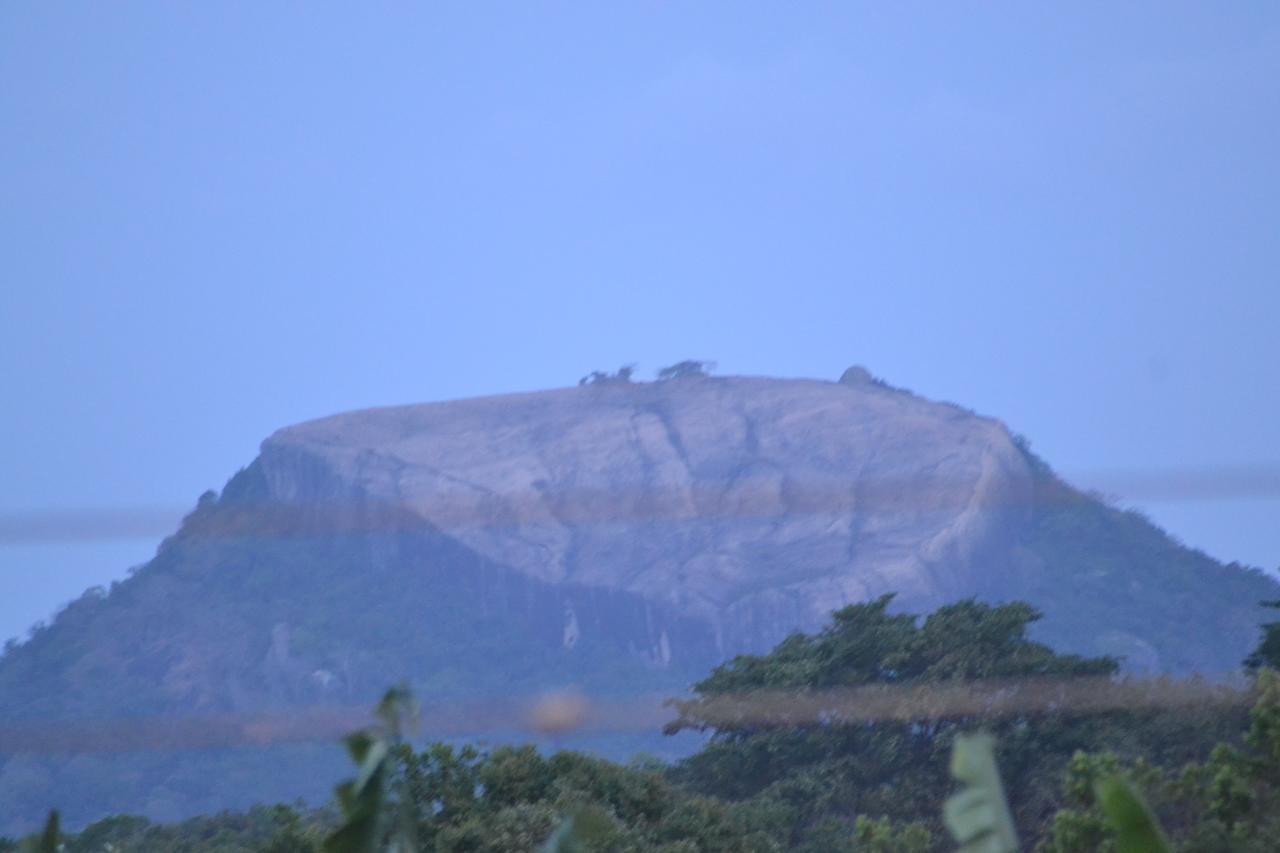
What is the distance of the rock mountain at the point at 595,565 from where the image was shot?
188 feet

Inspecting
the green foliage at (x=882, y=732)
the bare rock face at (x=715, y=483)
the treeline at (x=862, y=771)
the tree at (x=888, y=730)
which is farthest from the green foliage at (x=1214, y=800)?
the bare rock face at (x=715, y=483)

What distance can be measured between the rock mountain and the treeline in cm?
3523

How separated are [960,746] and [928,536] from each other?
58.4 metres

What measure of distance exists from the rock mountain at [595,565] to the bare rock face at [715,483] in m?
0.15

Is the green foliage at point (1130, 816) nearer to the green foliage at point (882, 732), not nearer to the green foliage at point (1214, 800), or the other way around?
the green foliage at point (1214, 800)

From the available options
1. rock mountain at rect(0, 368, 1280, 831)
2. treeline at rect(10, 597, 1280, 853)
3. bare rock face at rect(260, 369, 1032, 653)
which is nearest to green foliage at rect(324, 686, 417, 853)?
treeline at rect(10, 597, 1280, 853)

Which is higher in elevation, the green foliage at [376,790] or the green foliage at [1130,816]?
the green foliage at [376,790]

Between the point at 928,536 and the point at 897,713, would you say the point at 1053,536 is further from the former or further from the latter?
the point at 897,713

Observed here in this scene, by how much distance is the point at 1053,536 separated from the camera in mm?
66188

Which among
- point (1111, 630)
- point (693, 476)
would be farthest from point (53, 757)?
point (1111, 630)

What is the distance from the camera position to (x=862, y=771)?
17.0 meters

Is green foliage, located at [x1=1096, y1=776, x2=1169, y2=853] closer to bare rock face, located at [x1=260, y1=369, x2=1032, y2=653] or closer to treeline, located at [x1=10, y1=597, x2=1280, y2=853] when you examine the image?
treeline, located at [x1=10, y1=597, x2=1280, y2=853]

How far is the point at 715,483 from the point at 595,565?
6.84 meters

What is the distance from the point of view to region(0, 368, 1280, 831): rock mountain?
5719 cm
